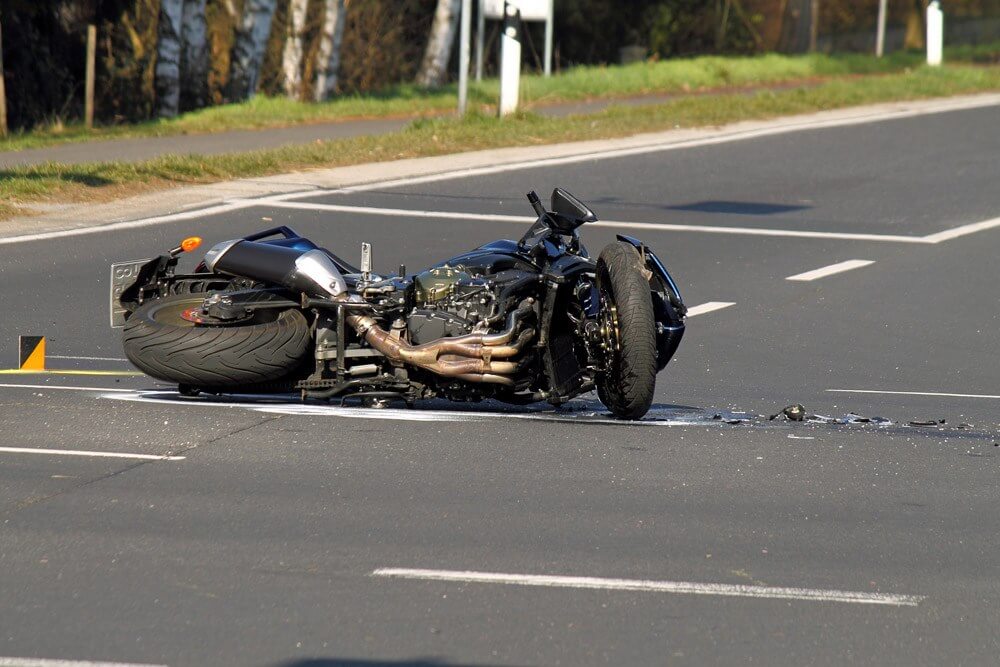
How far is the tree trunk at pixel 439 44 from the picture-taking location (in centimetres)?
3675

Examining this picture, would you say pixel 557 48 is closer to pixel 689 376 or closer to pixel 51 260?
pixel 51 260

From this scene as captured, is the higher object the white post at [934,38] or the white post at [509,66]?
the white post at [934,38]

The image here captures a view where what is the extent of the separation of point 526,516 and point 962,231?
42.5ft

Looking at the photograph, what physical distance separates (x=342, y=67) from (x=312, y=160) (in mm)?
16729

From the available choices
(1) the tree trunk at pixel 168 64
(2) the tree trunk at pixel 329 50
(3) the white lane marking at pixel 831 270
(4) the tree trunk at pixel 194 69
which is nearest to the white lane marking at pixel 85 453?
(3) the white lane marking at pixel 831 270

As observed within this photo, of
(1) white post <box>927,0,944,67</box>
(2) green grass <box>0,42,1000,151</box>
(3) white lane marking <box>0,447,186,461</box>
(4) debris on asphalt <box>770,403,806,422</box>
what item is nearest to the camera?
(3) white lane marking <box>0,447,186,461</box>

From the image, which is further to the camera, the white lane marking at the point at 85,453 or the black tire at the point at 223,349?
the black tire at the point at 223,349

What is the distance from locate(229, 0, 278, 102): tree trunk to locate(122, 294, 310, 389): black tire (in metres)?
22.9

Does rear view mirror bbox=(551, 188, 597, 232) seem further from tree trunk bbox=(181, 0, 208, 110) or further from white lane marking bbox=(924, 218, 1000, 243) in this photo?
tree trunk bbox=(181, 0, 208, 110)

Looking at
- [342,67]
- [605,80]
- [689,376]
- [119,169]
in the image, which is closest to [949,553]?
[689,376]

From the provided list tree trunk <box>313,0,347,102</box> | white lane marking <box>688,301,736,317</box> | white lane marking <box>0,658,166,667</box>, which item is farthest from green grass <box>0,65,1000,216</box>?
white lane marking <box>0,658,166,667</box>

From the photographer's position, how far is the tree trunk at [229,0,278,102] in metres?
30.7

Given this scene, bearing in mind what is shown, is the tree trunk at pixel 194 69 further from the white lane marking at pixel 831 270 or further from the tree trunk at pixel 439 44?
the white lane marking at pixel 831 270

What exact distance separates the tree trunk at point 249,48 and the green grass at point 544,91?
0.63 meters
